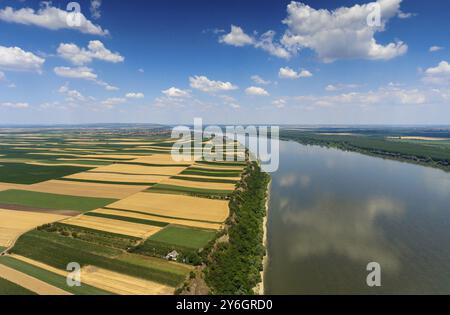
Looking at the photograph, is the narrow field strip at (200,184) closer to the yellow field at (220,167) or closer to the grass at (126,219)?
the yellow field at (220,167)

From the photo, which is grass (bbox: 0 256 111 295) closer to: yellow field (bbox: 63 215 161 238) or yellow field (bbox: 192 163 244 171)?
yellow field (bbox: 63 215 161 238)

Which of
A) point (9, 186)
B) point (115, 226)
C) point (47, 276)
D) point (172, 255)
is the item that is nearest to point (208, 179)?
point (115, 226)

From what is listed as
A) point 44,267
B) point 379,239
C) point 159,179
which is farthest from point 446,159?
point 44,267

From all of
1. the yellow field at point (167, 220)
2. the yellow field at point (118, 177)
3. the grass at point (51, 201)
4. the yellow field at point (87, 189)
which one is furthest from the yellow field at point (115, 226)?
the yellow field at point (118, 177)

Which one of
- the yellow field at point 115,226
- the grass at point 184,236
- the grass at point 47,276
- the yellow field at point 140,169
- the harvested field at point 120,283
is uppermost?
the yellow field at point 140,169

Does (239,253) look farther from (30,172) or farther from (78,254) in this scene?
(30,172)
